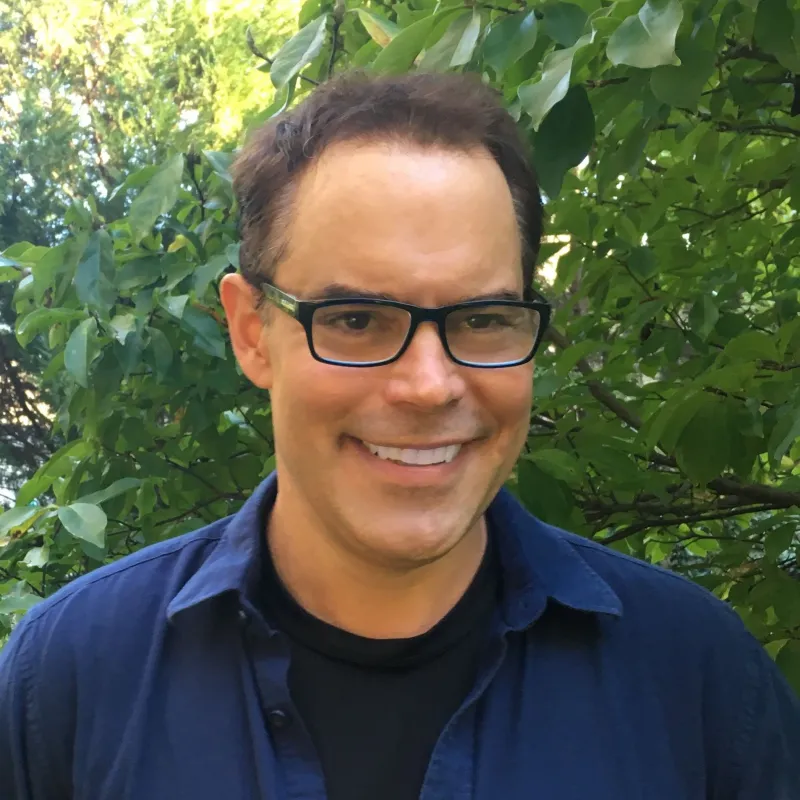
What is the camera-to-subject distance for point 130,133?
6.39 meters

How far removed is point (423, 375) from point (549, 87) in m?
0.38

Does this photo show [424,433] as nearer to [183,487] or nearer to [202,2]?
[183,487]

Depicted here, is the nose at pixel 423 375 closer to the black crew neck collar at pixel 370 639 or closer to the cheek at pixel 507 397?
the cheek at pixel 507 397

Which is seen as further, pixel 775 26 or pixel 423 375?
pixel 775 26

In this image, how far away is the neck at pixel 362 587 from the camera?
3.84ft

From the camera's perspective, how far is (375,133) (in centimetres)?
111

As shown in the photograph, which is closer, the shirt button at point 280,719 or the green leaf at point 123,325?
the shirt button at point 280,719

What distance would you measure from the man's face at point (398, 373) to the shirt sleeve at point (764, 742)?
489 millimetres

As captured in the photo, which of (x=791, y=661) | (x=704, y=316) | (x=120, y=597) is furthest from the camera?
(x=704, y=316)

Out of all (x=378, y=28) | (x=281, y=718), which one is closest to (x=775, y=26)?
(x=378, y=28)

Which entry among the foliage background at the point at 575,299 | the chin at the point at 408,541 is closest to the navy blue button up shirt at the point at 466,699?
the chin at the point at 408,541

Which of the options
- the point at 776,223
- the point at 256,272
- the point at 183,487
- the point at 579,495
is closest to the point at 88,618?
the point at 256,272

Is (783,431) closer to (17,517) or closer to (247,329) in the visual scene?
(247,329)

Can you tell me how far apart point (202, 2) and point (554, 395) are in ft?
17.8
